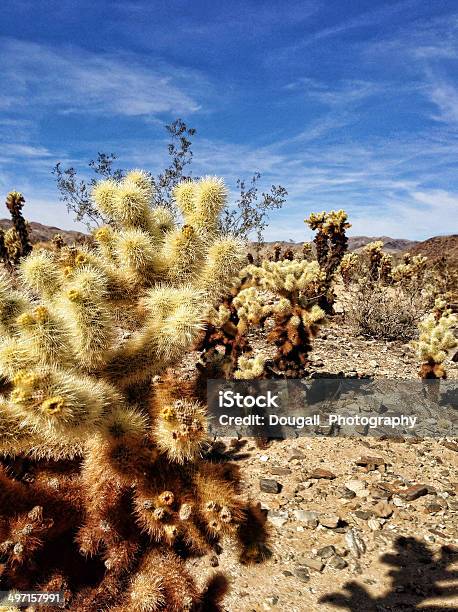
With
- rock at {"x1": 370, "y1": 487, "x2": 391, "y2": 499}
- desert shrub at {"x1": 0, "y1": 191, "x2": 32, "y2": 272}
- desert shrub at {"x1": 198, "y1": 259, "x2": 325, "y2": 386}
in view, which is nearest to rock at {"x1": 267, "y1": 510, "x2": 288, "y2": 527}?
rock at {"x1": 370, "y1": 487, "x2": 391, "y2": 499}

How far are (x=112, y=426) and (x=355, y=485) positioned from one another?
2384 mm

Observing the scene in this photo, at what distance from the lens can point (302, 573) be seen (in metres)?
2.92

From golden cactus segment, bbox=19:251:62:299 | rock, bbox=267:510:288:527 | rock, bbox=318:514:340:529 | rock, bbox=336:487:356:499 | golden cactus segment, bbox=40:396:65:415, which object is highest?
golden cactus segment, bbox=19:251:62:299

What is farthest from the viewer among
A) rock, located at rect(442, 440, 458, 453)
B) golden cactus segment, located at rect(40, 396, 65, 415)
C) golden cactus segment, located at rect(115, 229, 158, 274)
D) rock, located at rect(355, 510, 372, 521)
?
rock, located at rect(442, 440, 458, 453)

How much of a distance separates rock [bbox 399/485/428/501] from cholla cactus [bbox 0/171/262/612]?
171cm

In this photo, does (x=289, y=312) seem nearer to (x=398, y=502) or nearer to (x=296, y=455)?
(x=296, y=455)

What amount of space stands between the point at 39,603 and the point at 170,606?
0.72 metres

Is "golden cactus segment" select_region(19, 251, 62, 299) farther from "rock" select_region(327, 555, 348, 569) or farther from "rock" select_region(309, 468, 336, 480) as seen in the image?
"rock" select_region(309, 468, 336, 480)

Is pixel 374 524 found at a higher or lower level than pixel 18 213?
lower

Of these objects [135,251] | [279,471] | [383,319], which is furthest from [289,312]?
[383,319]

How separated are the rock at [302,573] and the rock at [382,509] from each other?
2.72 ft

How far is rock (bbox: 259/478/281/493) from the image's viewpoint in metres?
3.66

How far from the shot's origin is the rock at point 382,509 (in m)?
3.45

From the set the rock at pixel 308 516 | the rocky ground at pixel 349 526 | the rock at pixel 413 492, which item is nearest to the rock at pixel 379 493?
the rocky ground at pixel 349 526
